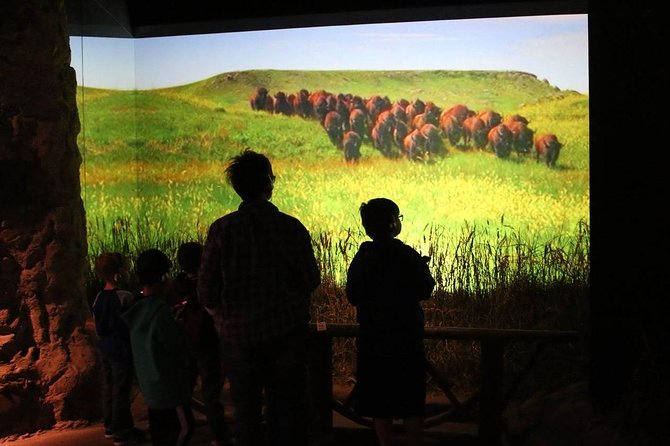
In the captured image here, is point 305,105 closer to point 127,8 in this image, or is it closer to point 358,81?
point 358,81

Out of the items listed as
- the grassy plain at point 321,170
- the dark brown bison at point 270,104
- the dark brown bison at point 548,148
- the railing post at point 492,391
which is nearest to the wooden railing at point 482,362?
the railing post at point 492,391

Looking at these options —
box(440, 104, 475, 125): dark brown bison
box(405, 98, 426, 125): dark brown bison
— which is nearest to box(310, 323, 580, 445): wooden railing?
box(440, 104, 475, 125): dark brown bison

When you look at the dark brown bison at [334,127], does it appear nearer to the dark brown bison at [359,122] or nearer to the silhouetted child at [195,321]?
the dark brown bison at [359,122]

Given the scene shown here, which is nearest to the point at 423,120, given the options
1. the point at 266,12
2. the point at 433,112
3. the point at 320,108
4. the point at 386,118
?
the point at 433,112

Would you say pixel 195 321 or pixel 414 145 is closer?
pixel 195 321

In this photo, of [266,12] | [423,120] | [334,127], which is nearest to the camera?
[266,12]

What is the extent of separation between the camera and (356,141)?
28.4 feet

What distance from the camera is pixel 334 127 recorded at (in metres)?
8.73

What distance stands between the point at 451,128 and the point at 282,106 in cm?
180

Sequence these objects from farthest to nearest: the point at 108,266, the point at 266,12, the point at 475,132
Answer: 1. the point at 475,132
2. the point at 266,12
3. the point at 108,266

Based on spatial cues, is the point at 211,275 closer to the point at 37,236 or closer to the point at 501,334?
the point at 501,334

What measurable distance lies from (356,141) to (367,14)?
181 cm

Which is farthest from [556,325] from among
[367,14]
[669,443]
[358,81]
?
[358,81]

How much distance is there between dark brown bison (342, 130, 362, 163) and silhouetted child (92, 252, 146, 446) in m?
4.61
